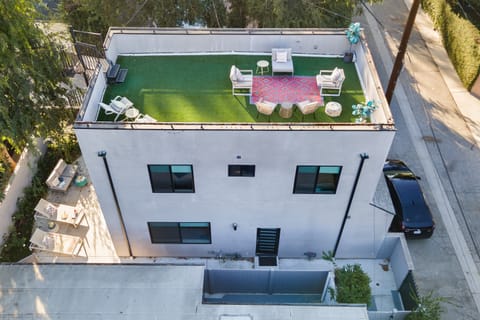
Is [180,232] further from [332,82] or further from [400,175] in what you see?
[400,175]

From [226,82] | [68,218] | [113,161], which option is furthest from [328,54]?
[68,218]

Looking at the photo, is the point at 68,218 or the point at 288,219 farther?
the point at 68,218

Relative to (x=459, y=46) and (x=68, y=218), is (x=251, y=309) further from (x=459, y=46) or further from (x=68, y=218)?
(x=459, y=46)

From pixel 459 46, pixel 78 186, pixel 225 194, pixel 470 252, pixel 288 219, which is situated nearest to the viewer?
pixel 225 194

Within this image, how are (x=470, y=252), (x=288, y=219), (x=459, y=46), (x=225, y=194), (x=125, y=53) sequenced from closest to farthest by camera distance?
(x=225, y=194) < (x=288, y=219) < (x=125, y=53) < (x=470, y=252) < (x=459, y=46)

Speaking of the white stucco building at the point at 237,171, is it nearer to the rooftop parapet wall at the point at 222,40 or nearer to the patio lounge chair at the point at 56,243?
the rooftop parapet wall at the point at 222,40

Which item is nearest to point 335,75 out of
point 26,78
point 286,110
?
point 286,110

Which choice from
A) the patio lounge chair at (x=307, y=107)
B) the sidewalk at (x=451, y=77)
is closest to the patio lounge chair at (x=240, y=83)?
the patio lounge chair at (x=307, y=107)

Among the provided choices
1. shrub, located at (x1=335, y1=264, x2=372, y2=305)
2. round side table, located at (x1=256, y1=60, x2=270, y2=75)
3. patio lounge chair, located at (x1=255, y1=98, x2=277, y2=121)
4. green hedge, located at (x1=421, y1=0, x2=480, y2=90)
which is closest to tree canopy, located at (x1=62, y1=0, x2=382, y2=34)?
round side table, located at (x1=256, y1=60, x2=270, y2=75)
